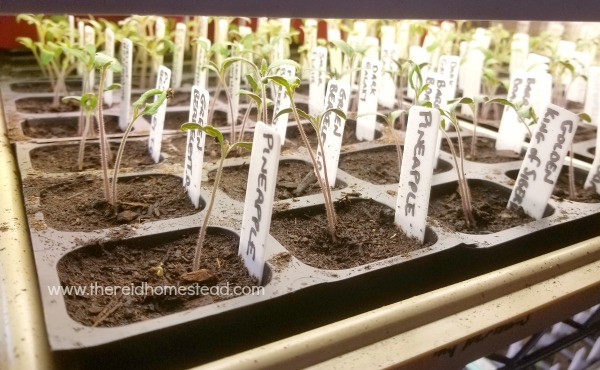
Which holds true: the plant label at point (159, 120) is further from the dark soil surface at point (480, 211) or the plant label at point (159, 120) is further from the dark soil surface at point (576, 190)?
the dark soil surface at point (576, 190)

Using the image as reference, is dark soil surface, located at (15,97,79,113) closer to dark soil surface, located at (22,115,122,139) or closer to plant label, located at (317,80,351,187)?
dark soil surface, located at (22,115,122,139)

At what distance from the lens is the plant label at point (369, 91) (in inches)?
55.1

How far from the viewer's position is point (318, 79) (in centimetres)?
163

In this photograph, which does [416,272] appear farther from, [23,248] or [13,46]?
[13,46]

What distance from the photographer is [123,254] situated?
875 mm

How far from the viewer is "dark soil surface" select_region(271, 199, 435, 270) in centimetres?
90

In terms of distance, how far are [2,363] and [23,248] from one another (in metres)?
0.28

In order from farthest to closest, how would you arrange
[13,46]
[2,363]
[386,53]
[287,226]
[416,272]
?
[13,46], [386,53], [287,226], [416,272], [2,363]

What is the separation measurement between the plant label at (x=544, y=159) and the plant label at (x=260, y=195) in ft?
1.89

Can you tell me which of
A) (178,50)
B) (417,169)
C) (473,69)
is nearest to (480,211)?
(417,169)

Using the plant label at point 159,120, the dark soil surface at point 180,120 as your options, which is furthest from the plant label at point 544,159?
the dark soil surface at point 180,120

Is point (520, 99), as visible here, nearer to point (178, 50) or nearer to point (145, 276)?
point (145, 276)

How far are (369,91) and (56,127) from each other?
93cm

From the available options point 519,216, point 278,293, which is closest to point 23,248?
point 278,293
